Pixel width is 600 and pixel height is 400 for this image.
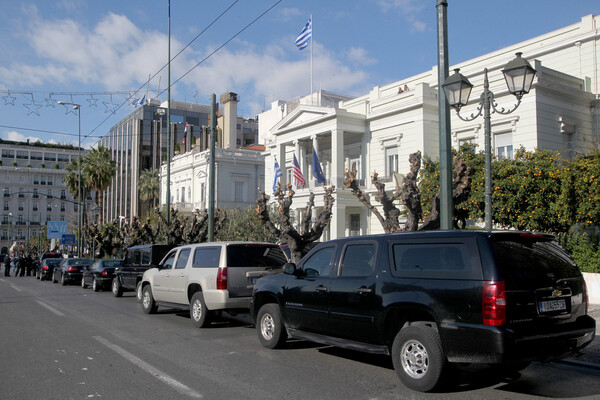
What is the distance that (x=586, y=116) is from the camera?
2575 cm

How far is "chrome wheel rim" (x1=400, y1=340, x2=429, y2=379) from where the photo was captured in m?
6.09

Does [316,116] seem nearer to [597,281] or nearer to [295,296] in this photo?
[597,281]

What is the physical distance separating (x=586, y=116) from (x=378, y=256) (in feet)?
77.3

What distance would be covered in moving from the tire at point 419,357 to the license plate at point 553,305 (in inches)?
46.9

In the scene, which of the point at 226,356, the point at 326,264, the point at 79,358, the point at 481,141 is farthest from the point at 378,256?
the point at 481,141

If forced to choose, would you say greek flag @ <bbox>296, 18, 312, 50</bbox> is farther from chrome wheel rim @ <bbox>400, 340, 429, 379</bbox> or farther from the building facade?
the building facade

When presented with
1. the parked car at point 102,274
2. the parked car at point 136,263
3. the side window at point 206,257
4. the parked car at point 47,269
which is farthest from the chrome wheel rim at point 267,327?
the parked car at point 47,269

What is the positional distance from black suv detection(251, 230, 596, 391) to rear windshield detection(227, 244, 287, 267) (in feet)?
12.5

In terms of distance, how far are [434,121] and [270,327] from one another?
22103 millimetres

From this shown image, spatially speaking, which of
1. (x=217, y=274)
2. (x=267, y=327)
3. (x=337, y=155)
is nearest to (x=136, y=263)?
(x=217, y=274)

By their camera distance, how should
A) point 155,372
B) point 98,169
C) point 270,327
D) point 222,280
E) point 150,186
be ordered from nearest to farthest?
point 155,372 < point 270,327 < point 222,280 < point 98,169 < point 150,186

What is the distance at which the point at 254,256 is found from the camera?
1124cm

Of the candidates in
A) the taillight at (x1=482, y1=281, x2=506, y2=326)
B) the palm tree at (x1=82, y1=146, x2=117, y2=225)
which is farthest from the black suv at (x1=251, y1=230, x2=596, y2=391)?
the palm tree at (x1=82, y1=146, x2=117, y2=225)

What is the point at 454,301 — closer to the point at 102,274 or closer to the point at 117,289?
the point at 117,289
